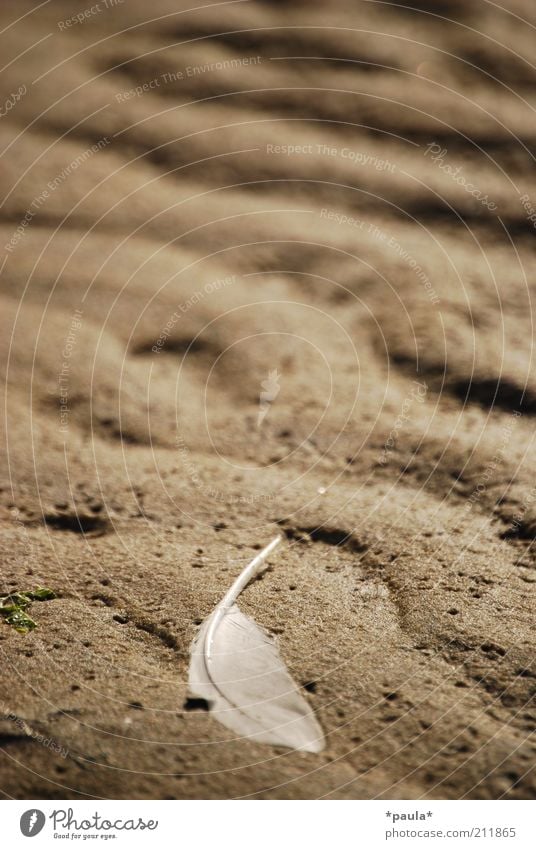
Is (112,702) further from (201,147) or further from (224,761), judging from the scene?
(201,147)

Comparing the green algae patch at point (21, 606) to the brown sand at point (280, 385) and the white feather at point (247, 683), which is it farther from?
the white feather at point (247, 683)

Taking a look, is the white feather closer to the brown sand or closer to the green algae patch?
the brown sand

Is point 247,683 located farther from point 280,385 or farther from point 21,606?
point 280,385

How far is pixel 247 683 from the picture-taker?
2.05 metres

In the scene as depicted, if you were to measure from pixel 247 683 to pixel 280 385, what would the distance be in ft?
4.88

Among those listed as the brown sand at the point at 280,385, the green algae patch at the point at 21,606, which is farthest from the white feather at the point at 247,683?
the green algae patch at the point at 21,606

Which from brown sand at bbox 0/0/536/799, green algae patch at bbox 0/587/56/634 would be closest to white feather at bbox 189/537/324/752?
brown sand at bbox 0/0/536/799

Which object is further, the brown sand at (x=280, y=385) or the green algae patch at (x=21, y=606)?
the green algae patch at (x=21, y=606)

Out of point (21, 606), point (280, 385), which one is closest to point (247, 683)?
point (21, 606)

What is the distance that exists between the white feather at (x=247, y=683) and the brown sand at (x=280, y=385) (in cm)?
4

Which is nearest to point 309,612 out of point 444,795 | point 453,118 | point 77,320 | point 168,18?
point 444,795

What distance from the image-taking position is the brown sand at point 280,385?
6.40ft

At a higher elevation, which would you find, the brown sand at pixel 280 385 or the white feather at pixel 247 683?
the brown sand at pixel 280 385

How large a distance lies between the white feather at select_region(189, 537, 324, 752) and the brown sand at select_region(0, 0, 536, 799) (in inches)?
1.5
